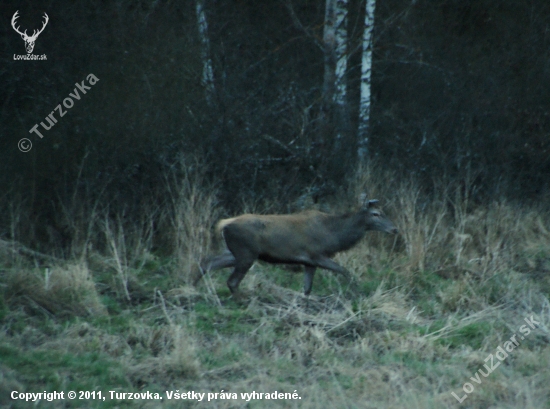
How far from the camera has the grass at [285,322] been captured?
23.5 feet

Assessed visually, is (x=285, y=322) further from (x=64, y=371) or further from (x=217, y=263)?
(x=64, y=371)

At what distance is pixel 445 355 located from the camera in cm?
831

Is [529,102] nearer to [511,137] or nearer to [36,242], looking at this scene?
[511,137]

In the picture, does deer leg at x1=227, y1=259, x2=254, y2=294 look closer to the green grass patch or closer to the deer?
the deer

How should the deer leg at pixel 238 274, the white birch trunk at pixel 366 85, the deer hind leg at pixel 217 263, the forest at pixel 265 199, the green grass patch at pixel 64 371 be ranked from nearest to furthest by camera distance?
1. the green grass patch at pixel 64 371
2. the forest at pixel 265 199
3. the deer leg at pixel 238 274
4. the deer hind leg at pixel 217 263
5. the white birch trunk at pixel 366 85

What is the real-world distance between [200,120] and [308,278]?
168 inches

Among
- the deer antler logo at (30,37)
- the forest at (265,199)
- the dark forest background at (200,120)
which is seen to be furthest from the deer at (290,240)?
the deer antler logo at (30,37)

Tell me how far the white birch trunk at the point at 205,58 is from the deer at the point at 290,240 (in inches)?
154

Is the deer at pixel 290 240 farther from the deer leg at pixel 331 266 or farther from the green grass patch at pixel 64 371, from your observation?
the green grass patch at pixel 64 371

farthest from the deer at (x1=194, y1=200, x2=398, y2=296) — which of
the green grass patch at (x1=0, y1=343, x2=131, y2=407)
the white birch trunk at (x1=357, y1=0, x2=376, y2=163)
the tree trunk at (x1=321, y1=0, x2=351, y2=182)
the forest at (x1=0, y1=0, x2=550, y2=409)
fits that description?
the white birch trunk at (x1=357, y1=0, x2=376, y2=163)

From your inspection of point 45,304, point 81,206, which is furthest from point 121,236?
point 45,304

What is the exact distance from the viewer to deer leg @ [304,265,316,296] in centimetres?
1060

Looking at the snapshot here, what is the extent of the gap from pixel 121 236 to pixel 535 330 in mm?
5651

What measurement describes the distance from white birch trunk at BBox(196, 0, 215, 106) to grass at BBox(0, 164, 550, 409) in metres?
1.93
